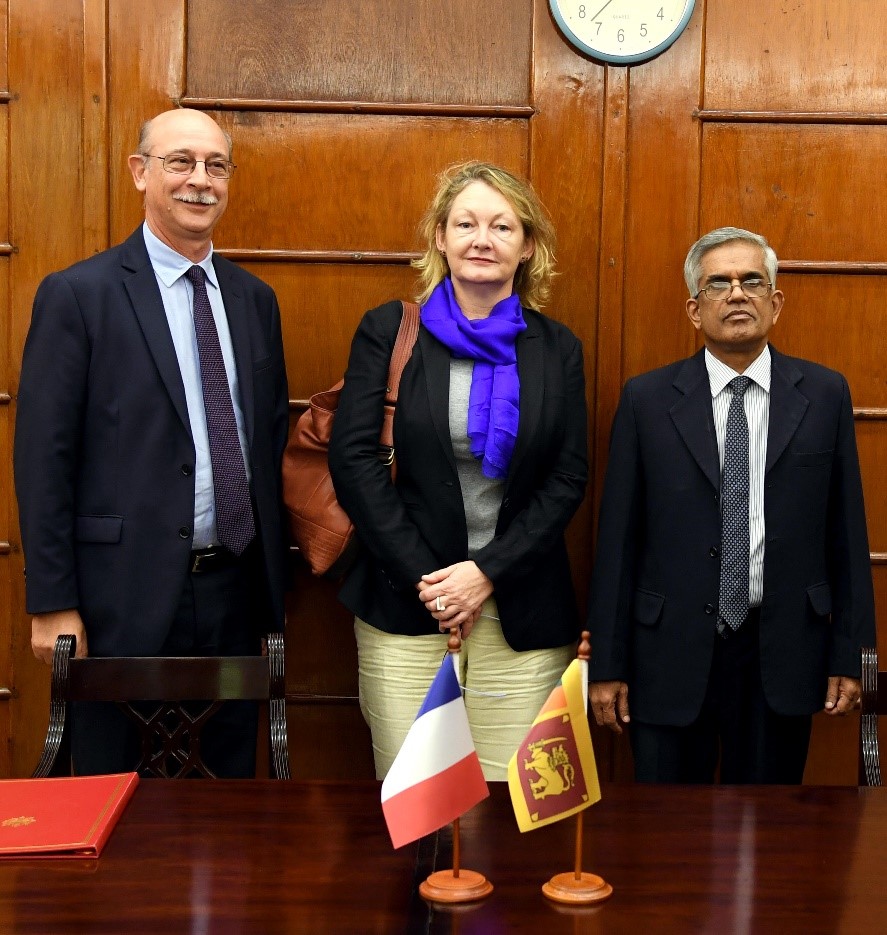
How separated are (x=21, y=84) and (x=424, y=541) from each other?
5.48 feet

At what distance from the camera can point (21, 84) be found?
10.1 ft

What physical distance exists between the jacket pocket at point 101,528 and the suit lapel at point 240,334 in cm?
36

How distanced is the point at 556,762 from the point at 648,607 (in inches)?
47.5

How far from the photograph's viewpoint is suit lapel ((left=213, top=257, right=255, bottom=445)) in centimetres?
270

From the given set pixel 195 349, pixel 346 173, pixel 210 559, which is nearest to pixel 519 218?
pixel 346 173

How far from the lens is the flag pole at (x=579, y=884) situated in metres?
1.52

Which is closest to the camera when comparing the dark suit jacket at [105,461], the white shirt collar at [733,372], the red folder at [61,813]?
the red folder at [61,813]

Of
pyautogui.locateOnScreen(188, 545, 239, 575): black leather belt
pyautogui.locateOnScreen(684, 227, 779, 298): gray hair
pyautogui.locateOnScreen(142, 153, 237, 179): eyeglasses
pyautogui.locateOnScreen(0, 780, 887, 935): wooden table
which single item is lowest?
pyautogui.locateOnScreen(0, 780, 887, 935): wooden table

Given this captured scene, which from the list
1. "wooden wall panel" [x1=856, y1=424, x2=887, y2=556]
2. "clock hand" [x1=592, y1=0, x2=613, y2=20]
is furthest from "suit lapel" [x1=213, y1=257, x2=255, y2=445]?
"wooden wall panel" [x1=856, y1=424, x2=887, y2=556]

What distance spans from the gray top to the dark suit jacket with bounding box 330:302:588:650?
0.03 meters

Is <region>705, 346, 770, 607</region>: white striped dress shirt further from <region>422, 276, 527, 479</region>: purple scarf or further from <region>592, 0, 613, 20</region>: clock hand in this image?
<region>592, 0, 613, 20</region>: clock hand

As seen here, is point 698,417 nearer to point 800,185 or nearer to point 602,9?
point 800,185

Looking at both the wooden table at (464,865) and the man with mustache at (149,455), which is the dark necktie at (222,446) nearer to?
the man with mustache at (149,455)

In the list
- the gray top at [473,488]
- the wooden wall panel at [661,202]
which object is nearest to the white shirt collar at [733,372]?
the wooden wall panel at [661,202]
